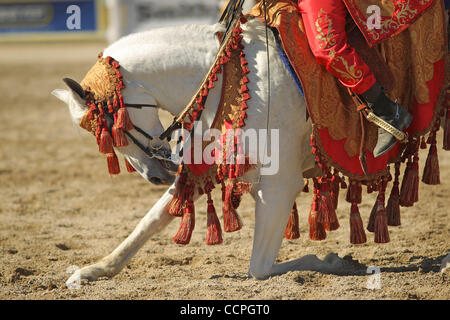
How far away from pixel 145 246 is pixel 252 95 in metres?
1.64

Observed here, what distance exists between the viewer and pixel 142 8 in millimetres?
Answer: 17688

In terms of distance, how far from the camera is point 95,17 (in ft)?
60.9

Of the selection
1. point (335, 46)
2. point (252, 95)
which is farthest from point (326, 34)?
point (252, 95)

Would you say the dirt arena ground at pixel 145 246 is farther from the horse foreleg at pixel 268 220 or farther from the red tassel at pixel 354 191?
the red tassel at pixel 354 191

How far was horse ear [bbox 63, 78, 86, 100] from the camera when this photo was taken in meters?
3.39

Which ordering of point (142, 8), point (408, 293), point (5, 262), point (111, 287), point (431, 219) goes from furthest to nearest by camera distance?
1. point (142, 8)
2. point (431, 219)
3. point (5, 262)
4. point (111, 287)
5. point (408, 293)

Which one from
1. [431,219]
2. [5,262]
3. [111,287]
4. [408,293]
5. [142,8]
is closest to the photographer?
[408,293]

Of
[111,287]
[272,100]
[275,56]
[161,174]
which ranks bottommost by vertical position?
[111,287]

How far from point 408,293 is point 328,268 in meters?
0.55

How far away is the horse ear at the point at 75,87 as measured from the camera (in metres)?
3.39

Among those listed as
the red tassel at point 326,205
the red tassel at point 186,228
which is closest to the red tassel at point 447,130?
the red tassel at point 326,205

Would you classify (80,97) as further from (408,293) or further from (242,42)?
(408,293)

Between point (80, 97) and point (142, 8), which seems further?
point (142, 8)

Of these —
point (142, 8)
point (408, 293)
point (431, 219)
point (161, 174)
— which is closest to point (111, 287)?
point (161, 174)
